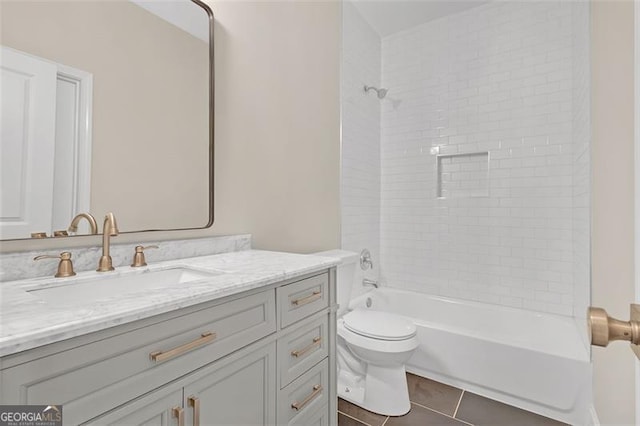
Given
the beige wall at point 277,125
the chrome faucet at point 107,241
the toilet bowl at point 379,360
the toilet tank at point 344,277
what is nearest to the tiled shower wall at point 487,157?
the beige wall at point 277,125

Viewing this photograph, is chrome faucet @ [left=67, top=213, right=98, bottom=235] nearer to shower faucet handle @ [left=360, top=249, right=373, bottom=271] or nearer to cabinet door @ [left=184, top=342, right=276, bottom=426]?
cabinet door @ [left=184, top=342, right=276, bottom=426]

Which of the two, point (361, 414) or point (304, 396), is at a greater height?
point (304, 396)

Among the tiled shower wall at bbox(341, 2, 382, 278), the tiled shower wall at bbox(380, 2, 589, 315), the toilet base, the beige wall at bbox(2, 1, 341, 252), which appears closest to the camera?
the beige wall at bbox(2, 1, 341, 252)

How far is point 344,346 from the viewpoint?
6.77 ft

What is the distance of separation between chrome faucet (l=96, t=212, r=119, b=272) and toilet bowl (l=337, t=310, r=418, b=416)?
1.28m

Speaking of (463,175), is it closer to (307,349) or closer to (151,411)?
(307,349)

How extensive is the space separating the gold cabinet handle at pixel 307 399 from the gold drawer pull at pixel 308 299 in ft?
1.13

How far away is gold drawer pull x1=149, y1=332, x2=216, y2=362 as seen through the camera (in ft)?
2.43

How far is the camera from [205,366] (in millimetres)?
850

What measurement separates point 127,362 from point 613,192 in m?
1.74

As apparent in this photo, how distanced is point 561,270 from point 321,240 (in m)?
1.72

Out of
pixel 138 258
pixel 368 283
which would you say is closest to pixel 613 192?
pixel 368 283

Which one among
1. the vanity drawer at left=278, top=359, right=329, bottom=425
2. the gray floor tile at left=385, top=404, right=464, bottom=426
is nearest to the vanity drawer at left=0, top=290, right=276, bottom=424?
the vanity drawer at left=278, top=359, right=329, bottom=425

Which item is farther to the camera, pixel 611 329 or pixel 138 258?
pixel 138 258
